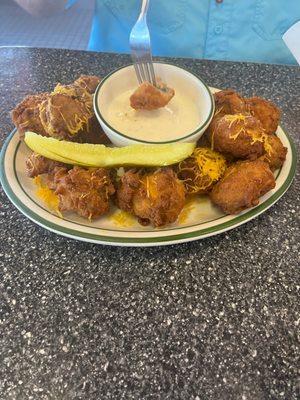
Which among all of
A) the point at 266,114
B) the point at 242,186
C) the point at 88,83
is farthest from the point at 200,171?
the point at 88,83

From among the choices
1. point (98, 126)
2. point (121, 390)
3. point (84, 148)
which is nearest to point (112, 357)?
point (121, 390)

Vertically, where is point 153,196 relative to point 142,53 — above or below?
below

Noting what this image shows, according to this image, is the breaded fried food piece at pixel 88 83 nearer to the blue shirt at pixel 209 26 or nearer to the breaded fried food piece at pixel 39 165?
the breaded fried food piece at pixel 39 165

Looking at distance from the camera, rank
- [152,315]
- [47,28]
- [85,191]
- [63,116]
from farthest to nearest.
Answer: [47,28] < [63,116] < [85,191] < [152,315]

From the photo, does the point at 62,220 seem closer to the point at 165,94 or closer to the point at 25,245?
the point at 25,245

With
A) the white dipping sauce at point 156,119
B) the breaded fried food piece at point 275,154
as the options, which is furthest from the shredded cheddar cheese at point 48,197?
the breaded fried food piece at point 275,154

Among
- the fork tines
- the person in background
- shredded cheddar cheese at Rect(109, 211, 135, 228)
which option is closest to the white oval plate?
shredded cheddar cheese at Rect(109, 211, 135, 228)

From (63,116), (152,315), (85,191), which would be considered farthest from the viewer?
(63,116)

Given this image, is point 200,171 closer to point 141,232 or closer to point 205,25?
point 141,232
